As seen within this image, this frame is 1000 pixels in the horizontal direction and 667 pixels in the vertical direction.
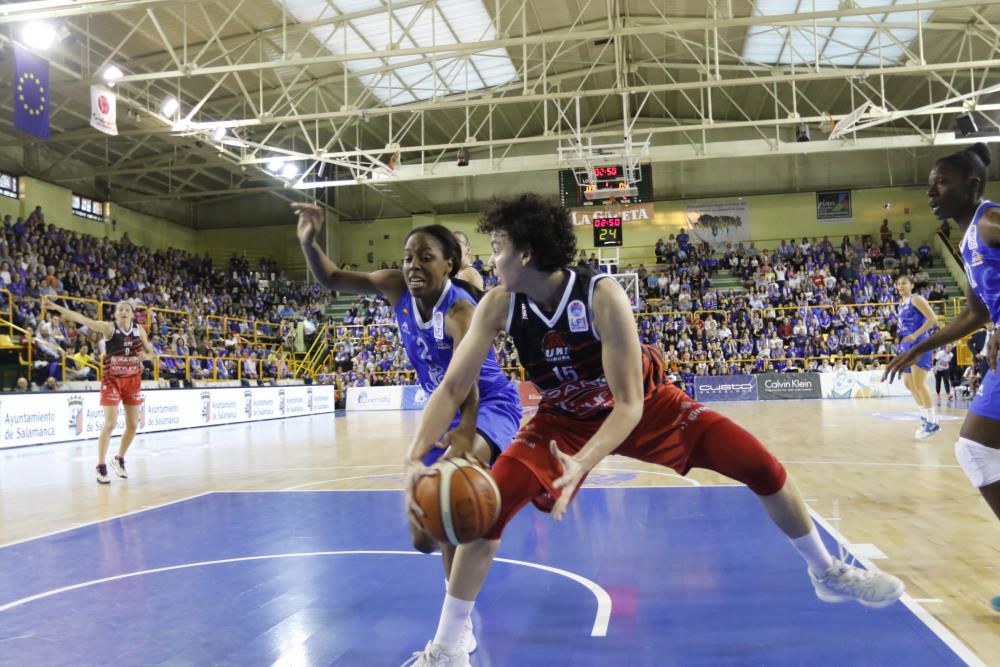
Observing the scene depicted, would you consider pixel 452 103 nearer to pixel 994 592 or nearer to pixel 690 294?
pixel 690 294

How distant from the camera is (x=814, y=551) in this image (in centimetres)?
308

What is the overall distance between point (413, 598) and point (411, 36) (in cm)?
1823

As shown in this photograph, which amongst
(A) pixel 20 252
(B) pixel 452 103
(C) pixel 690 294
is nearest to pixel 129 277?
(A) pixel 20 252

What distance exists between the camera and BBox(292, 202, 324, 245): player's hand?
359 cm

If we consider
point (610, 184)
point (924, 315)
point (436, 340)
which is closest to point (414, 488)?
point (436, 340)

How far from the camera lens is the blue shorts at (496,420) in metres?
3.18

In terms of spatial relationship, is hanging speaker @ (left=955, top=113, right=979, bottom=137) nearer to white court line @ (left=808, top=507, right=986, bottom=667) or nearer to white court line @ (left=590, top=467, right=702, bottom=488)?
white court line @ (left=590, top=467, right=702, bottom=488)

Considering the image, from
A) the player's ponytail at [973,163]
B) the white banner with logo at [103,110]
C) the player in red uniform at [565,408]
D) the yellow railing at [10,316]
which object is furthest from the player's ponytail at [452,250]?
the yellow railing at [10,316]

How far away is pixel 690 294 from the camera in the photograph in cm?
2781

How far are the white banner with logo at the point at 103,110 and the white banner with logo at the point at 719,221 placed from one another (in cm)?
2282

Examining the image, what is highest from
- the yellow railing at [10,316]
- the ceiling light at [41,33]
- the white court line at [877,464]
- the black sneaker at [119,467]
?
the ceiling light at [41,33]

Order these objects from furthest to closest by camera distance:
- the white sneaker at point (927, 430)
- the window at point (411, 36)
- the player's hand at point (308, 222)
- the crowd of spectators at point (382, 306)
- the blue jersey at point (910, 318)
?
the crowd of spectators at point (382, 306) → the window at point (411, 36) → the white sneaker at point (927, 430) → the blue jersey at point (910, 318) → the player's hand at point (308, 222)

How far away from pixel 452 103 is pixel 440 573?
1611cm

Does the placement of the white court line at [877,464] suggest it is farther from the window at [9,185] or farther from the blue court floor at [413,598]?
the window at [9,185]
